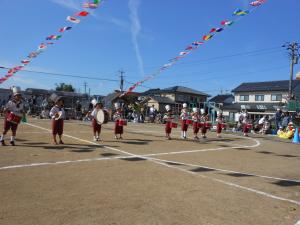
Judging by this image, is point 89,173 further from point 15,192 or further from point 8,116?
point 8,116

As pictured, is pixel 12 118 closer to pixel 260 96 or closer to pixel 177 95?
pixel 260 96

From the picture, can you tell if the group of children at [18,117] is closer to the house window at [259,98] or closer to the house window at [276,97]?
the house window at [276,97]

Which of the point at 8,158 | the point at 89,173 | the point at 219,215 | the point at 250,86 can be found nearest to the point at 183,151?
the point at 89,173

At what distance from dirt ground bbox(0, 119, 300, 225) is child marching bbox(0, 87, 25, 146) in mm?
1046

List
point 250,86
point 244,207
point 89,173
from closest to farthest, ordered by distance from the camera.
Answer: point 244,207, point 89,173, point 250,86

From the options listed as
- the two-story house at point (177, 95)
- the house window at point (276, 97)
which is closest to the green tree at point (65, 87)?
the two-story house at point (177, 95)

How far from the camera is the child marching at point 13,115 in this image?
37.4 feet

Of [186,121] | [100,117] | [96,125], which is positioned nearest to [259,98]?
[186,121]

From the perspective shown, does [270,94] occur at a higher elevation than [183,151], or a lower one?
higher

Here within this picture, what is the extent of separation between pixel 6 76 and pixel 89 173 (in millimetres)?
16248

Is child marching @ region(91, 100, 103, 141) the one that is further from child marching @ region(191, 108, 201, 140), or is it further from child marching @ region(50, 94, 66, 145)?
child marching @ region(191, 108, 201, 140)

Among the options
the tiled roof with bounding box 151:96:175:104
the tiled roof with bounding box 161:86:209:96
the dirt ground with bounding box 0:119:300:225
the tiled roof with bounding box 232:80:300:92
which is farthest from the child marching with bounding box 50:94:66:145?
the tiled roof with bounding box 161:86:209:96

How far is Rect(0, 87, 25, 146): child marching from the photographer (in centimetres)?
1141

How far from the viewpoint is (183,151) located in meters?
12.1
